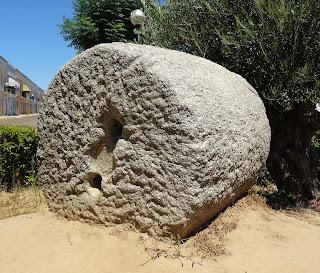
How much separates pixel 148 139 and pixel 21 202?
8.72 feet

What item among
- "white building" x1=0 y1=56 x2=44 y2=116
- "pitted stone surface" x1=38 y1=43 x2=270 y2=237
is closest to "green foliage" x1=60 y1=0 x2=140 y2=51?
"pitted stone surface" x1=38 y1=43 x2=270 y2=237

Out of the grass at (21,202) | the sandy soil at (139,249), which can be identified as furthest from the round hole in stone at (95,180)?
the grass at (21,202)

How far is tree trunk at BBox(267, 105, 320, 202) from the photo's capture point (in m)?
7.18

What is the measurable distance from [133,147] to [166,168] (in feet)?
1.49

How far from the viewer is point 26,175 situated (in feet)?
24.3

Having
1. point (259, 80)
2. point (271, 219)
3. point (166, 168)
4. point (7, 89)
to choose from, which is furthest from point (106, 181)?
point (7, 89)

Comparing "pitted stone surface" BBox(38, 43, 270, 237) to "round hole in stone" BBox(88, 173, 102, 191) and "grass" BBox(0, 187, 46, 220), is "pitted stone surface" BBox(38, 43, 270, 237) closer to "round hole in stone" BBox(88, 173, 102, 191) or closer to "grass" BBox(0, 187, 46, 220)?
"round hole in stone" BBox(88, 173, 102, 191)

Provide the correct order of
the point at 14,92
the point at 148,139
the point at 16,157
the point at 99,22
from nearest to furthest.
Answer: the point at 148,139, the point at 16,157, the point at 99,22, the point at 14,92

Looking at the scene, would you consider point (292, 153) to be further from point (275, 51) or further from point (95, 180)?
point (95, 180)

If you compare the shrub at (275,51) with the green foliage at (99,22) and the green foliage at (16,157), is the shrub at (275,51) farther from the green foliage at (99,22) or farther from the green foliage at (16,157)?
the green foliage at (99,22)

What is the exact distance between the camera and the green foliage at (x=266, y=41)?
6062mm

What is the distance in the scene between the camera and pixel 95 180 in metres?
4.99

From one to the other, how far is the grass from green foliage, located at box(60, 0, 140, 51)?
13647 mm

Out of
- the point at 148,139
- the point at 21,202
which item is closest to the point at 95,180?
the point at 148,139
